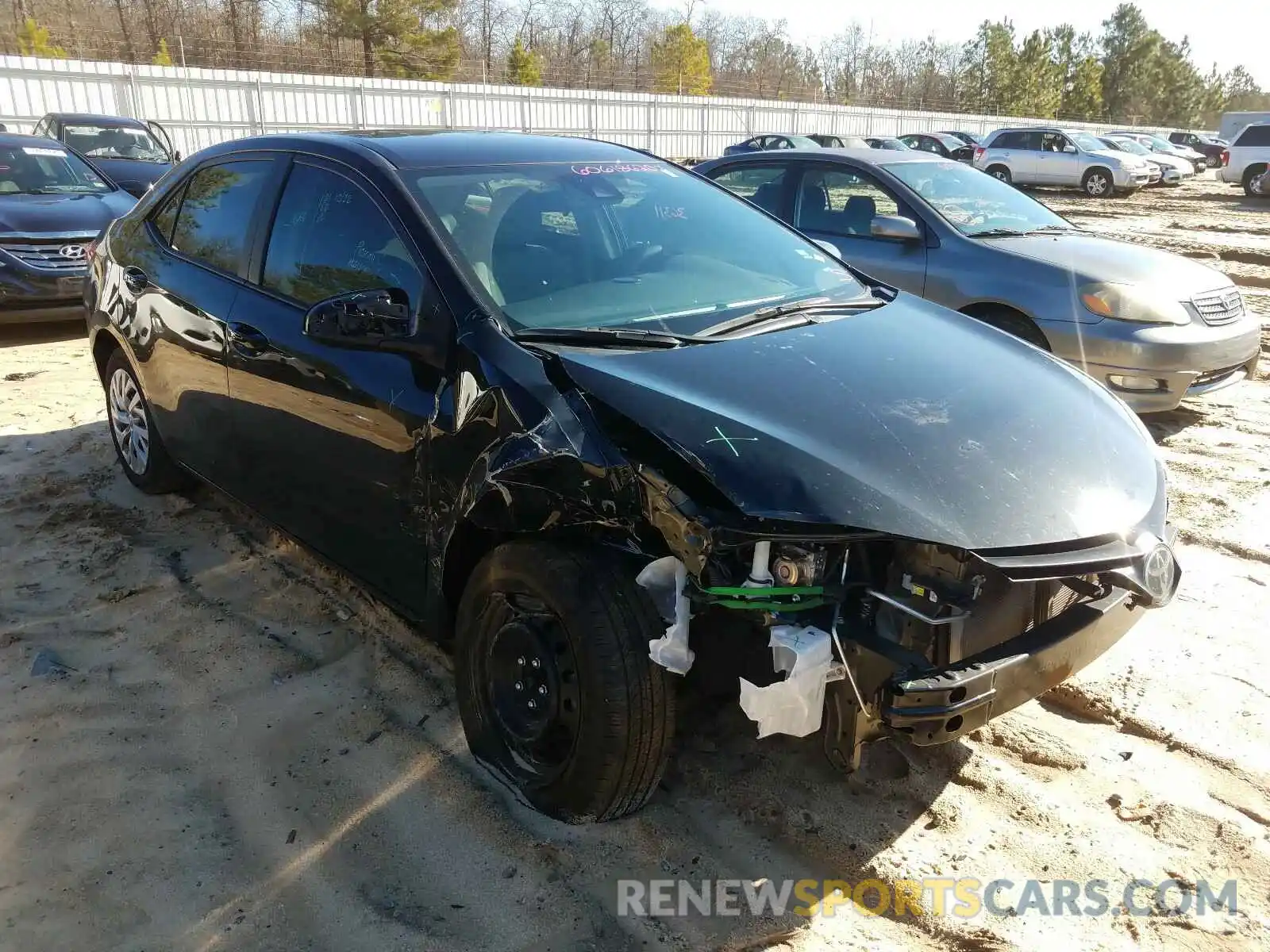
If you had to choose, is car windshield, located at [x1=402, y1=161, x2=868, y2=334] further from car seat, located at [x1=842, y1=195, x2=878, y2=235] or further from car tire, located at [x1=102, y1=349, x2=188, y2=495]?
car seat, located at [x1=842, y1=195, x2=878, y2=235]

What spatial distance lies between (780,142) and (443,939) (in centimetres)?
2544

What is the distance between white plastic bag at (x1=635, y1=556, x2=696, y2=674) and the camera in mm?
2229

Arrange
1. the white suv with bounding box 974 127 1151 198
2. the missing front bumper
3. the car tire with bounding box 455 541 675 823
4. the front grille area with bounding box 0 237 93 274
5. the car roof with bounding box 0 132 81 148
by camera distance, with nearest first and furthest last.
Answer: the missing front bumper, the car tire with bounding box 455 541 675 823, the front grille area with bounding box 0 237 93 274, the car roof with bounding box 0 132 81 148, the white suv with bounding box 974 127 1151 198

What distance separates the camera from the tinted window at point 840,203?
21.6 ft

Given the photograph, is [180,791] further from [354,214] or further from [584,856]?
[354,214]

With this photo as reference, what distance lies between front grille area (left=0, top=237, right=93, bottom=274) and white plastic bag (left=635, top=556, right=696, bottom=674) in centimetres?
773

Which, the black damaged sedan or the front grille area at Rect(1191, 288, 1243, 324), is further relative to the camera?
the front grille area at Rect(1191, 288, 1243, 324)

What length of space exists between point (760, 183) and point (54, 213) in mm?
6268

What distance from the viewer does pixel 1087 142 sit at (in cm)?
2539

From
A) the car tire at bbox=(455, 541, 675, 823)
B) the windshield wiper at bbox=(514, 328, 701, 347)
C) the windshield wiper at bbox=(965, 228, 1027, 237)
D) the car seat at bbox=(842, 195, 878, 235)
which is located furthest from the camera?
the car seat at bbox=(842, 195, 878, 235)

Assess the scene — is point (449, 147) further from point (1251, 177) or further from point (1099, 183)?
point (1251, 177)

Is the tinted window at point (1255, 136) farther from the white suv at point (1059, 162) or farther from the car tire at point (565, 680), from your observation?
the car tire at point (565, 680)

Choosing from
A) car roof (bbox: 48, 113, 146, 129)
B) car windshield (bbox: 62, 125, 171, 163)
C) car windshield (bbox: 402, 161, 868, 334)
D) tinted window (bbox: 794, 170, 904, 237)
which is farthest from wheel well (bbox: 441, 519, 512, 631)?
car roof (bbox: 48, 113, 146, 129)

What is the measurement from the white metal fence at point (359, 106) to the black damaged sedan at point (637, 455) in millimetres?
14411
